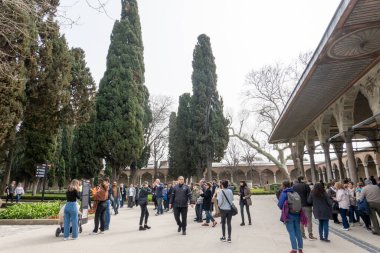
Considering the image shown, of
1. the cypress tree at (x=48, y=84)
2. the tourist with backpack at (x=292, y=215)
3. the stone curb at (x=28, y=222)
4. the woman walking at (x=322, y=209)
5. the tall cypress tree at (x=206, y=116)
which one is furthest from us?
the tall cypress tree at (x=206, y=116)

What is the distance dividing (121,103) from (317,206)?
1961 centimetres

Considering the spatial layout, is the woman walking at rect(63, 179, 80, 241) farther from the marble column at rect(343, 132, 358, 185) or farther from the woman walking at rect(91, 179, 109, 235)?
the marble column at rect(343, 132, 358, 185)

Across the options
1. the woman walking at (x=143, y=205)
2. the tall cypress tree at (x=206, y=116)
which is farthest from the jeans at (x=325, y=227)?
the tall cypress tree at (x=206, y=116)

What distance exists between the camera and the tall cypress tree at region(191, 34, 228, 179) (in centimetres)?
2928

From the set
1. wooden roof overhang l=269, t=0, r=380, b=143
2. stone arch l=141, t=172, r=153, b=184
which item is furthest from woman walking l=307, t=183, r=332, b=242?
stone arch l=141, t=172, r=153, b=184

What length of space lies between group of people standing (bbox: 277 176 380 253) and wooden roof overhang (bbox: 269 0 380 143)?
3.45 metres

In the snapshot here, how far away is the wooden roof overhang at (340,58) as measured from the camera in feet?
19.4

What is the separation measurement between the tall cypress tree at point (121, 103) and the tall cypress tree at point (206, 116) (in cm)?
659

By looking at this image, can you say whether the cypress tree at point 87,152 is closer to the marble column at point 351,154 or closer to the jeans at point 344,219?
the marble column at point 351,154

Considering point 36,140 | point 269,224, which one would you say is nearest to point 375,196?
point 269,224

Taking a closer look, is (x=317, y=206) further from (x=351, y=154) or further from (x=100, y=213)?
(x=351, y=154)

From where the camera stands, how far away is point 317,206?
674cm

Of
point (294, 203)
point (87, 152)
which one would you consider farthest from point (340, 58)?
point (87, 152)

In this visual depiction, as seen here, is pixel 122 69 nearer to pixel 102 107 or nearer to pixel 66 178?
pixel 102 107
